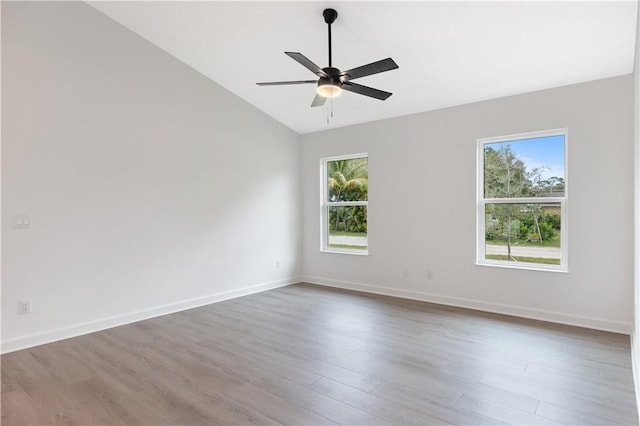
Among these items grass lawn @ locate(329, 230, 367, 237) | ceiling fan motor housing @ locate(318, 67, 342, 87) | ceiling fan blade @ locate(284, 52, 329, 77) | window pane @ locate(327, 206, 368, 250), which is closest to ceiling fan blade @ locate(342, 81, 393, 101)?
ceiling fan motor housing @ locate(318, 67, 342, 87)

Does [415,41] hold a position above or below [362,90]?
above

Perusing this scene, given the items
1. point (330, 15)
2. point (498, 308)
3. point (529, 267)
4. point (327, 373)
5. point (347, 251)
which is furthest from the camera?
point (347, 251)

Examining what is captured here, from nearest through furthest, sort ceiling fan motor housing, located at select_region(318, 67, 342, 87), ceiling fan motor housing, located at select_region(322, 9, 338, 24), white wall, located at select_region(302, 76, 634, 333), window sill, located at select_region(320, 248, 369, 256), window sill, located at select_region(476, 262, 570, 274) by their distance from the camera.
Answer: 1. ceiling fan motor housing, located at select_region(318, 67, 342, 87)
2. ceiling fan motor housing, located at select_region(322, 9, 338, 24)
3. white wall, located at select_region(302, 76, 634, 333)
4. window sill, located at select_region(476, 262, 570, 274)
5. window sill, located at select_region(320, 248, 369, 256)

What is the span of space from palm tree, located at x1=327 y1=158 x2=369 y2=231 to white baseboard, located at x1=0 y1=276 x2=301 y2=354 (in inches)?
74.8

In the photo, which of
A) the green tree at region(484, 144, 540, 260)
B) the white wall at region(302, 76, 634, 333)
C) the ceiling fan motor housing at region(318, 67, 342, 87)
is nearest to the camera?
the ceiling fan motor housing at region(318, 67, 342, 87)

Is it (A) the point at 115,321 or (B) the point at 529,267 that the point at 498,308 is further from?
(A) the point at 115,321

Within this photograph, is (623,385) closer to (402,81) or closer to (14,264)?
(402,81)

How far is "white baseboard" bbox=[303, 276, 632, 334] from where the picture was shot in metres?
3.67

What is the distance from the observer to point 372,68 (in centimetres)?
278

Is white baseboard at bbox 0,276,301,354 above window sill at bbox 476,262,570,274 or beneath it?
beneath

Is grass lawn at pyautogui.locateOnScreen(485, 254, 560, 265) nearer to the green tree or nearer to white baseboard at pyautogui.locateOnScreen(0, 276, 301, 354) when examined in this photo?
the green tree

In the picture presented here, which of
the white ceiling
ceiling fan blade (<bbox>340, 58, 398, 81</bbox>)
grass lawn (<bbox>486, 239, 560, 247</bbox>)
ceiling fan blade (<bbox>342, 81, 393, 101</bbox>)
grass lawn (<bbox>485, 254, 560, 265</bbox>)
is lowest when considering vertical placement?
grass lawn (<bbox>485, 254, 560, 265</bbox>)

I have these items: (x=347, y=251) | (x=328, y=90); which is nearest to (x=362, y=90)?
(x=328, y=90)

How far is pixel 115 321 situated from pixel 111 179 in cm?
155
